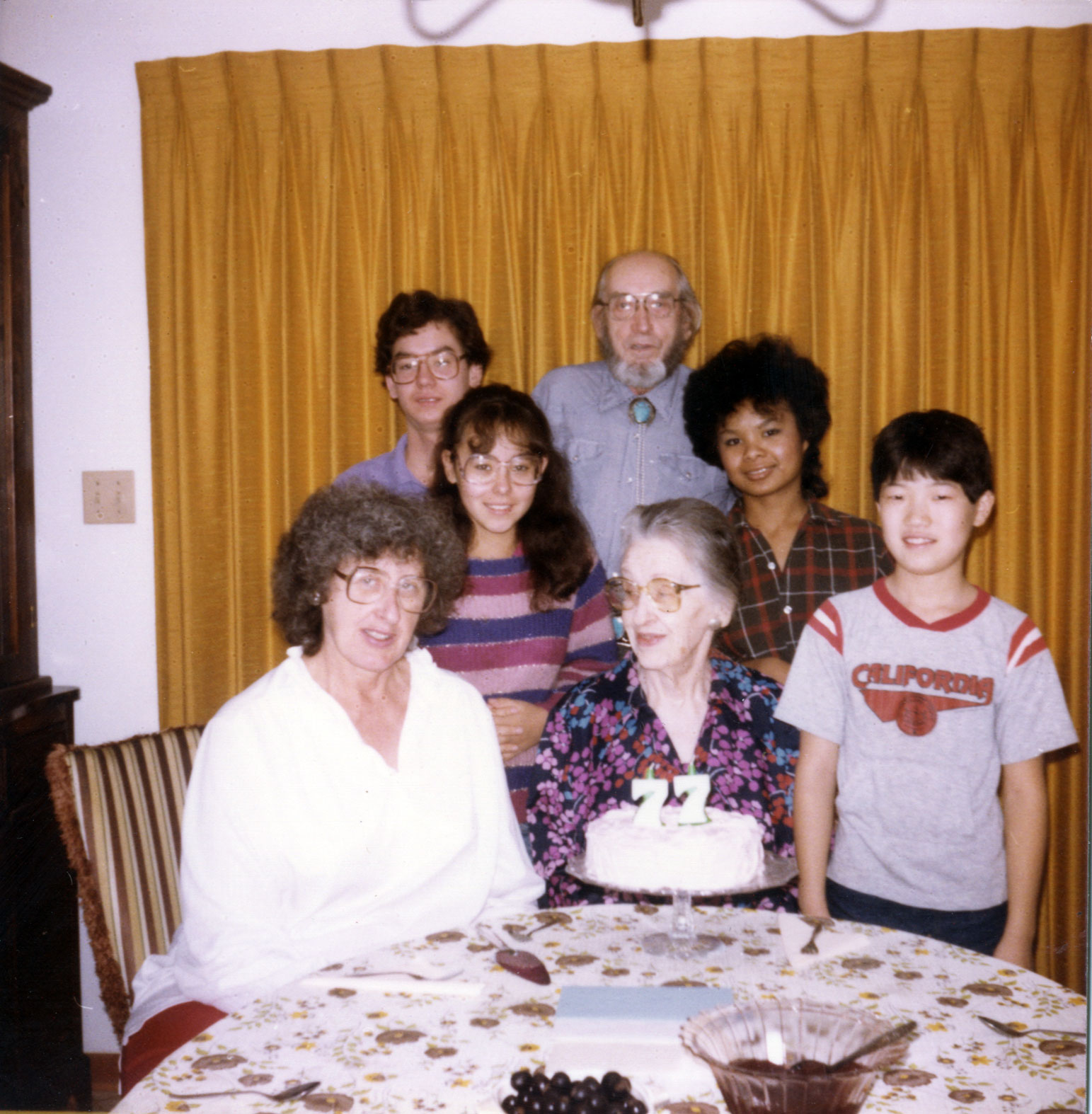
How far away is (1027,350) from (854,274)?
0.51 metres

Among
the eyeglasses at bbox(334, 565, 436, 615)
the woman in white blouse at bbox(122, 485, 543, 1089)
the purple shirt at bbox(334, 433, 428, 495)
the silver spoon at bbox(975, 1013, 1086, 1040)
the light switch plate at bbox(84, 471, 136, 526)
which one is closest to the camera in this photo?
the silver spoon at bbox(975, 1013, 1086, 1040)

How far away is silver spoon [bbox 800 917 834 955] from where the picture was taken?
1393 millimetres

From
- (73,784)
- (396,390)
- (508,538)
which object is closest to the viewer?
(73,784)

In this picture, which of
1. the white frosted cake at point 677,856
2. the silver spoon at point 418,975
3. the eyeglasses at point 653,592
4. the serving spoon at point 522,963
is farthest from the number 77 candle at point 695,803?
the eyeglasses at point 653,592

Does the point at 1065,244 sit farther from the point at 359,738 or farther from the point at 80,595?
the point at 80,595

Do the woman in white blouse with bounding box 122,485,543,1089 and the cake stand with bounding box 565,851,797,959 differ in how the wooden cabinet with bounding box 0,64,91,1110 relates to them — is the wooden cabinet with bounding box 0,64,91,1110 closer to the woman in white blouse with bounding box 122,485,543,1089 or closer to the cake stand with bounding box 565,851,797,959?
the woman in white blouse with bounding box 122,485,543,1089

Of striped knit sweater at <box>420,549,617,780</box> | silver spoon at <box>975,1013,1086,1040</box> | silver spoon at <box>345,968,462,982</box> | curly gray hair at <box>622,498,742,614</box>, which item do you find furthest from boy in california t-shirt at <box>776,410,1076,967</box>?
silver spoon at <box>345,968,462,982</box>

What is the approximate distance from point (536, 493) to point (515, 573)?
0.66ft

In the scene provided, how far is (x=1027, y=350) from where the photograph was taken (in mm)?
2688

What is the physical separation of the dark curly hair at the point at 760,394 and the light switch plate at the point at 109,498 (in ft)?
5.09

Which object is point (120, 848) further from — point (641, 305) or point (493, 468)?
point (641, 305)

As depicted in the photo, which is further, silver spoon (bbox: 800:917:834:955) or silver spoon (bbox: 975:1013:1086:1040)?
silver spoon (bbox: 800:917:834:955)

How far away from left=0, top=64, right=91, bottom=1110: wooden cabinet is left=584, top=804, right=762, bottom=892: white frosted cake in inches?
66.2

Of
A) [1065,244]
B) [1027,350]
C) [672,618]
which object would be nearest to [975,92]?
[1065,244]
